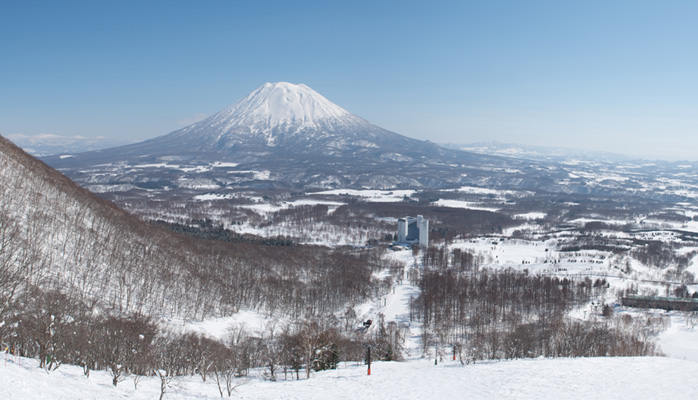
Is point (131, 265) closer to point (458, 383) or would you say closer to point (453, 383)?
point (453, 383)

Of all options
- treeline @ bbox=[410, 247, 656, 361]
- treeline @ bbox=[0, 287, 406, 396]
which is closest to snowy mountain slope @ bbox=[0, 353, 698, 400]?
treeline @ bbox=[0, 287, 406, 396]

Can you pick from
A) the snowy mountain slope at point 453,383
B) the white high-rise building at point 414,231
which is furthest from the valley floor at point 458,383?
the white high-rise building at point 414,231

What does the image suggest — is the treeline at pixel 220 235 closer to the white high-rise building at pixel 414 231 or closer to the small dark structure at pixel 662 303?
the white high-rise building at pixel 414 231

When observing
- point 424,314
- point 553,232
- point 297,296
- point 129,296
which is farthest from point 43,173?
point 553,232

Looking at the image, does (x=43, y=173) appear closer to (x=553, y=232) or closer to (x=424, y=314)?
(x=424, y=314)

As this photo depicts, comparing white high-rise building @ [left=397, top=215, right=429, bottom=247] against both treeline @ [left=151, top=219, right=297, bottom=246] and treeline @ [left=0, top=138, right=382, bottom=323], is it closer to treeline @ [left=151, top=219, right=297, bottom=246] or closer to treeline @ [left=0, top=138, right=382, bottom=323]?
treeline @ [left=151, top=219, right=297, bottom=246]

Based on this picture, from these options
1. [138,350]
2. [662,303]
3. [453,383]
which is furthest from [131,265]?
[662,303]

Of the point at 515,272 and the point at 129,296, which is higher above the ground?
the point at 129,296
